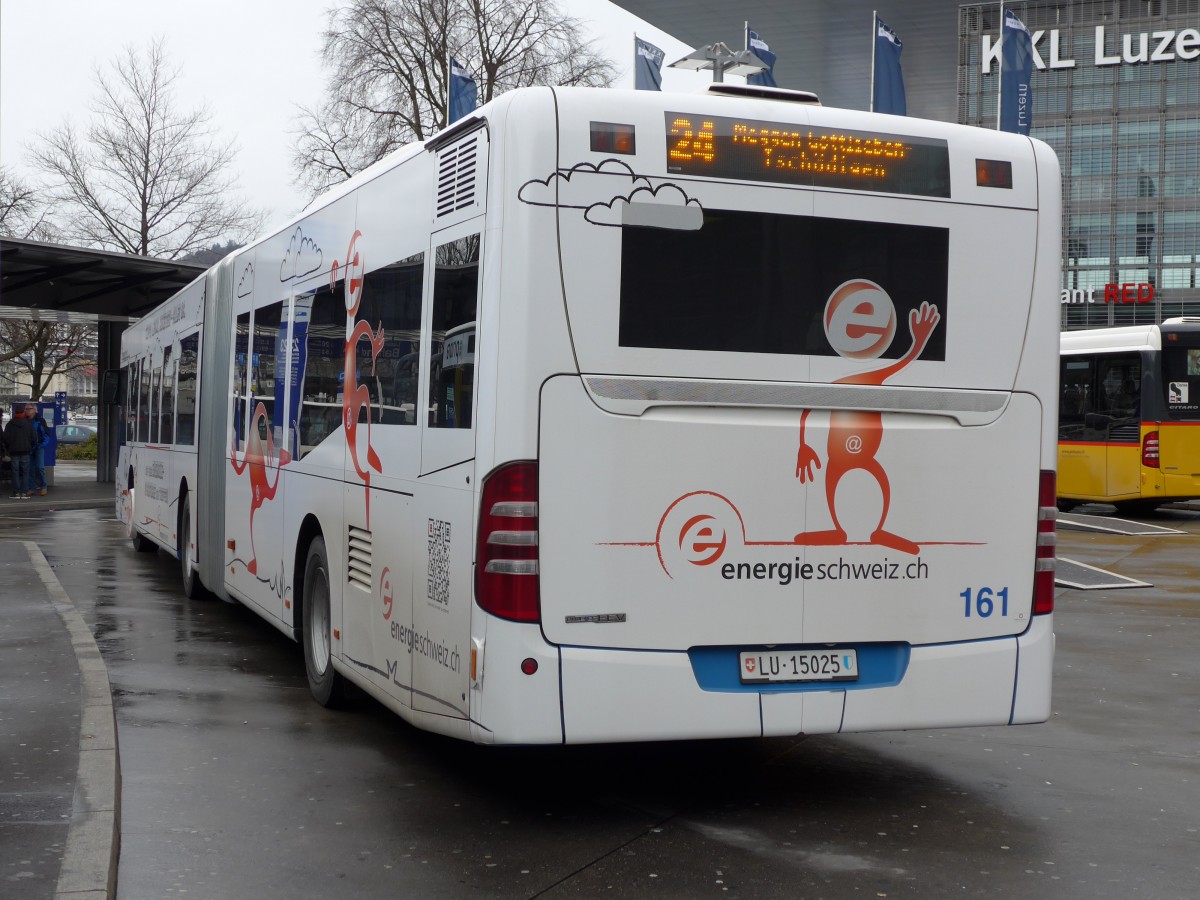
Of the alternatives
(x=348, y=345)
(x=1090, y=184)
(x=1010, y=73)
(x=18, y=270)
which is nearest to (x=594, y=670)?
(x=348, y=345)

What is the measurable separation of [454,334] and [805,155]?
155cm

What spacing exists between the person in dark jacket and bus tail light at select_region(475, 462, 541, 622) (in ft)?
86.0

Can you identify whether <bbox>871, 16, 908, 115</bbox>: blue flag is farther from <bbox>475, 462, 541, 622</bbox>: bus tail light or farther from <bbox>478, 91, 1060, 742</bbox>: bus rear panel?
<bbox>475, 462, 541, 622</bbox>: bus tail light

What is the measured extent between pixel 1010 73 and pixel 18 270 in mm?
20350

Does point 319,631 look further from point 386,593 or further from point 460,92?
point 460,92

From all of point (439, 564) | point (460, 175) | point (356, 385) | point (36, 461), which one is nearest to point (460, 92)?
point (36, 461)

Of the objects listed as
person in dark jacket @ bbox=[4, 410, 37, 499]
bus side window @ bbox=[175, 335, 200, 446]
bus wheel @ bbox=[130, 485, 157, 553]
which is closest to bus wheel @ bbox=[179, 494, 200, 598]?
bus side window @ bbox=[175, 335, 200, 446]

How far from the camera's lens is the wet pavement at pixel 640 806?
5086 millimetres

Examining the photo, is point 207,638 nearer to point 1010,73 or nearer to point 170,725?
point 170,725

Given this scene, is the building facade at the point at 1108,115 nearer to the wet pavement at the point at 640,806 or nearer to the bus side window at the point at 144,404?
the bus side window at the point at 144,404

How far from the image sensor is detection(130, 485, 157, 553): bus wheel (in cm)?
1708

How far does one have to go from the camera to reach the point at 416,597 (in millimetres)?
6160

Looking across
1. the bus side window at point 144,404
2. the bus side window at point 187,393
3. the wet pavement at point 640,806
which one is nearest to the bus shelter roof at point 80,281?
the bus side window at point 144,404

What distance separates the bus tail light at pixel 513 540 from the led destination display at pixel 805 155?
4.33ft
